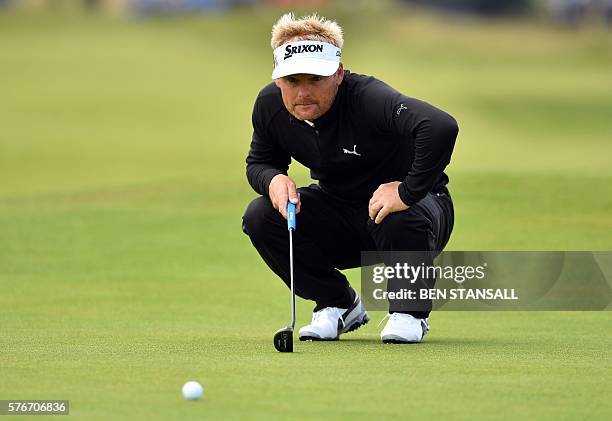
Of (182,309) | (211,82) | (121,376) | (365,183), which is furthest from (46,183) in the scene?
(211,82)

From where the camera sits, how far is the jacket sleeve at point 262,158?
686 centimetres

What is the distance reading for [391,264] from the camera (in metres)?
6.59

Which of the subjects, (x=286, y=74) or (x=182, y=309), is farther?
(x=182, y=309)

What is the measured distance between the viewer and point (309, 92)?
21.2 ft

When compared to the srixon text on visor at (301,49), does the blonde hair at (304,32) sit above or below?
above

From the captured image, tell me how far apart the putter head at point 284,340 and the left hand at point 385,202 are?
0.74 m

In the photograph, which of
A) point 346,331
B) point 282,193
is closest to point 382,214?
point 282,193

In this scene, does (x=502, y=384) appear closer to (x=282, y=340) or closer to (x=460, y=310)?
(x=282, y=340)

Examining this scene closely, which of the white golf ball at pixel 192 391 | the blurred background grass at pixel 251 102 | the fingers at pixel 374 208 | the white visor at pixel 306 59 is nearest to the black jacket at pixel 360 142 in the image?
the fingers at pixel 374 208

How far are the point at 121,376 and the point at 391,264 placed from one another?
1.77 metres

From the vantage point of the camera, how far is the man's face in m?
6.45

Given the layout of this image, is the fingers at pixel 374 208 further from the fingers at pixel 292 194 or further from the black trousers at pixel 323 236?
the fingers at pixel 292 194

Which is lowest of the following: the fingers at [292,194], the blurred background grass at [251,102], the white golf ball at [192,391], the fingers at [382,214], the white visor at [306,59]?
the white golf ball at [192,391]

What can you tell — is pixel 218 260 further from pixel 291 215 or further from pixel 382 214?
pixel 382 214
